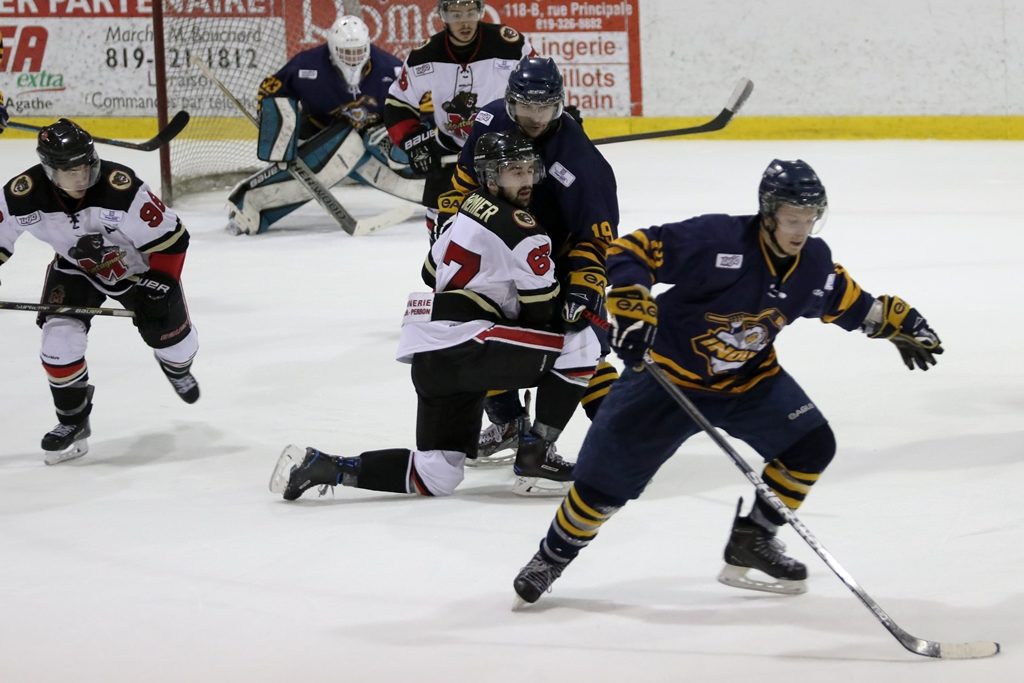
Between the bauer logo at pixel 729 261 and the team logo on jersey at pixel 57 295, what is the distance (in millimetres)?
2042

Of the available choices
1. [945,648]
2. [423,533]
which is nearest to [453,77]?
[423,533]

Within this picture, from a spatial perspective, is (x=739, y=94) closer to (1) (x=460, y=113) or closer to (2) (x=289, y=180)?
(1) (x=460, y=113)

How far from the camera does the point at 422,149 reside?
498cm

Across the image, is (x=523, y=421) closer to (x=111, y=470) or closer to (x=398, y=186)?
(x=111, y=470)

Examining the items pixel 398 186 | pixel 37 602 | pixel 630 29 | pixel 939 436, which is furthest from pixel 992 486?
pixel 630 29

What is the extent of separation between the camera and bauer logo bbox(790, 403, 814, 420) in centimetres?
279

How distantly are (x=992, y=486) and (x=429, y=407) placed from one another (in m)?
1.33

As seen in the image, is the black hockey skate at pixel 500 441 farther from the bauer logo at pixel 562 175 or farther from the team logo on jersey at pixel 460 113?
the team logo on jersey at pixel 460 113

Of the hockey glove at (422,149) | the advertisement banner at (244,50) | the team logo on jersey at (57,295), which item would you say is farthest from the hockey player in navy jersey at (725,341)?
Answer: the advertisement banner at (244,50)

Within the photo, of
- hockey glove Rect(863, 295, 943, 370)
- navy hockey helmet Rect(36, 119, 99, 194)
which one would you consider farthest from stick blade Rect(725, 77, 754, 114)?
hockey glove Rect(863, 295, 943, 370)

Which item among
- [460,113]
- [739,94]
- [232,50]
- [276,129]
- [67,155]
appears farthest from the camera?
[232,50]

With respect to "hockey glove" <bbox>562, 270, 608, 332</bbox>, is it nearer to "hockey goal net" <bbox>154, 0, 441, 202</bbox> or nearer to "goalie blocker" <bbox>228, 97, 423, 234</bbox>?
"goalie blocker" <bbox>228, 97, 423, 234</bbox>

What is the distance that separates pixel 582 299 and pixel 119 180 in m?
1.30

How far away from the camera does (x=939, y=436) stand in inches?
157
